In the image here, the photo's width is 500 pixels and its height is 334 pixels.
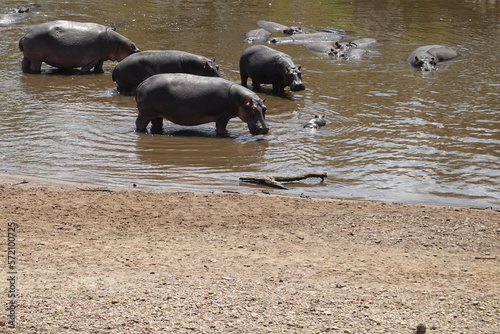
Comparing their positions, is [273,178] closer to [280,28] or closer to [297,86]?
[297,86]

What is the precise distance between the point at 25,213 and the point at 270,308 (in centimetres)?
320

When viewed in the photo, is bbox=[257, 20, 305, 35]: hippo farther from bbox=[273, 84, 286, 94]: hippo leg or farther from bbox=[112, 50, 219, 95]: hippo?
bbox=[112, 50, 219, 95]: hippo

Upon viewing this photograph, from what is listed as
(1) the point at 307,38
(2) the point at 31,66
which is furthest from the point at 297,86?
(1) the point at 307,38

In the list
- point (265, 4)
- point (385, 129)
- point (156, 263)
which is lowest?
point (265, 4)

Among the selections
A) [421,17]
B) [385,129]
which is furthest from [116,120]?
[421,17]

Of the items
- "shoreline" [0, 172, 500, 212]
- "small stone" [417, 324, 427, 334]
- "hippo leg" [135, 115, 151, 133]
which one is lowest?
"hippo leg" [135, 115, 151, 133]

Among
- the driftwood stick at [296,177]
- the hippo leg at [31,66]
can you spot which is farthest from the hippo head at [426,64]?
the driftwood stick at [296,177]

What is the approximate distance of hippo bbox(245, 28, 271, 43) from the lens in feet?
62.2

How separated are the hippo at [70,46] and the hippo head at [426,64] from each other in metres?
5.40

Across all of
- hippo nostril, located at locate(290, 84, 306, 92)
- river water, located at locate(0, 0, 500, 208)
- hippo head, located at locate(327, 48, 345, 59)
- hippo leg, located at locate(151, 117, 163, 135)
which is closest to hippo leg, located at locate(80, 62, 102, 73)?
river water, located at locate(0, 0, 500, 208)

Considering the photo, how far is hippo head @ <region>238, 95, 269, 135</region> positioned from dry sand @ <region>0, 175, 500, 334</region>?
8.48 ft

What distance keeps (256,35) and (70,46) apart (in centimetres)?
541

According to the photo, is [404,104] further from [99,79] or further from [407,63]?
[99,79]

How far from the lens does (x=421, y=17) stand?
23.0 m
